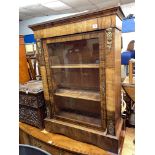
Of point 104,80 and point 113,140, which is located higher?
point 104,80

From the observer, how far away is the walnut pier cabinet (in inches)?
42.6

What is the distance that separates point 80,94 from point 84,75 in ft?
0.60

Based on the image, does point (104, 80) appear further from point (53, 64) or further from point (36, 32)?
point (36, 32)

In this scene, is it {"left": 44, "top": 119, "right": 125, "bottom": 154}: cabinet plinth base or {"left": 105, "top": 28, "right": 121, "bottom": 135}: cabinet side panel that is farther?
{"left": 44, "top": 119, "right": 125, "bottom": 154}: cabinet plinth base

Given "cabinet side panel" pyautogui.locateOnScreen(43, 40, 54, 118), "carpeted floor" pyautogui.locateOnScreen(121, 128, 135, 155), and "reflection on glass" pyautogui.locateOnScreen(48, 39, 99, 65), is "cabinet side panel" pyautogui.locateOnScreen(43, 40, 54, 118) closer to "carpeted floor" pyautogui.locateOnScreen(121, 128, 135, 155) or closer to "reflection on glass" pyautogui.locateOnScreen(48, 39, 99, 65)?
"reflection on glass" pyautogui.locateOnScreen(48, 39, 99, 65)

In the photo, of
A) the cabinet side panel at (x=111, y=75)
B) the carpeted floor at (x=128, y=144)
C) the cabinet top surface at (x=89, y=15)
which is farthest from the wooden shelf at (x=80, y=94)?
the cabinet top surface at (x=89, y=15)

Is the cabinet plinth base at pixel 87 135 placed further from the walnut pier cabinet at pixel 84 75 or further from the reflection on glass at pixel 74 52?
the reflection on glass at pixel 74 52

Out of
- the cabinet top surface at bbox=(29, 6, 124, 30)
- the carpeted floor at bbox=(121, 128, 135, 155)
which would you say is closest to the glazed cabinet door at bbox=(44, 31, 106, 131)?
the cabinet top surface at bbox=(29, 6, 124, 30)

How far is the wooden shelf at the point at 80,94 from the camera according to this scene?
132cm

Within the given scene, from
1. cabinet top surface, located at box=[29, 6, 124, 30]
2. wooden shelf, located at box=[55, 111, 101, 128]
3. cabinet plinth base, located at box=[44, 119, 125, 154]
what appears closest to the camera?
cabinet top surface, located at box=[29, 6, 124, 30]
